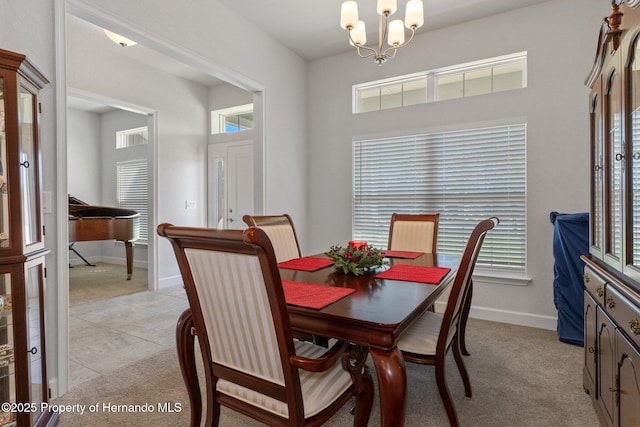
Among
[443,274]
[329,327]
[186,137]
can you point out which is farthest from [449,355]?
[186,137]

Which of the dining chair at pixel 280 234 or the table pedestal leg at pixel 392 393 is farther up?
the dining chair at pixel 280 234

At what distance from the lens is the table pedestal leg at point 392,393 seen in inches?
42.1

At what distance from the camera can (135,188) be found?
20.5 feet

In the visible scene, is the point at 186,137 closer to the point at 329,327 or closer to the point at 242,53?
the point at 242,53

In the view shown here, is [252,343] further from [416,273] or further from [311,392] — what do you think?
[416,273]

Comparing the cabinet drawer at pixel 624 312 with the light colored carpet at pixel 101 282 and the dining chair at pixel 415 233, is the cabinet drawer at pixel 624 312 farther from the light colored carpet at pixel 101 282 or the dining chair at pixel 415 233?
the light colored carpet at pixel 101 282

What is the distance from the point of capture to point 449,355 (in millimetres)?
2580

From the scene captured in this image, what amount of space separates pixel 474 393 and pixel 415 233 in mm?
1345

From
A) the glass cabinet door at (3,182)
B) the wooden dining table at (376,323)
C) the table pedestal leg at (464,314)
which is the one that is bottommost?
the table pedestal leg at (464,314)

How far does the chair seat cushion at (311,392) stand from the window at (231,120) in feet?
14.7

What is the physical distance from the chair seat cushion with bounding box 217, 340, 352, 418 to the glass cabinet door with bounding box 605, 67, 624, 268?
1.25 meters

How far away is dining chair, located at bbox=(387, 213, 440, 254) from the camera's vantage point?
9.64 feet

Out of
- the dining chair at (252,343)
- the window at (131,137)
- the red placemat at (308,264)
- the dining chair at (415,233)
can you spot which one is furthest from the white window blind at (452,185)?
the window at (131,137)

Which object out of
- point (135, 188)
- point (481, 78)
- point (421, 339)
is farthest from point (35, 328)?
point (135, 188)
